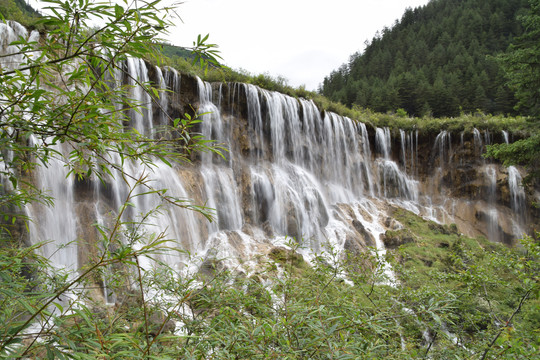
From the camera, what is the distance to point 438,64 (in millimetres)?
47594

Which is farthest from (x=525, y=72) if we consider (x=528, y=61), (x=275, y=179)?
(x=275, y=179)

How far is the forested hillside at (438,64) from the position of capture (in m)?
35.0

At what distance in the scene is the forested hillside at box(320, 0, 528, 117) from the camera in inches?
1379

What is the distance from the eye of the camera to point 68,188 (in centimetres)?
809

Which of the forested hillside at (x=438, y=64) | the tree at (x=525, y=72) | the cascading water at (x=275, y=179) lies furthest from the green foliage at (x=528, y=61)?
the forested hillside at (x=438, y=64)

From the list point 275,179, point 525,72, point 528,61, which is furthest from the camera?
point 275,179

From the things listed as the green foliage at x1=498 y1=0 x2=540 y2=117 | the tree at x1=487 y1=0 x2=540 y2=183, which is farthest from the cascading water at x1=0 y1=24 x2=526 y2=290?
the green foliage at x1=498 y1=0 x2=540 y2=117

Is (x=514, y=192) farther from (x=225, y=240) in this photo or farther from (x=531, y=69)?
(x=225, y=240)

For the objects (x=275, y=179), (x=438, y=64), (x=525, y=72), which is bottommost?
(x=275, y=179)

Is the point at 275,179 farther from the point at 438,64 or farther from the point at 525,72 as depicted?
the point at 438,64

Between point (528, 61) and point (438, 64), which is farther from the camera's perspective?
point (438, 64)

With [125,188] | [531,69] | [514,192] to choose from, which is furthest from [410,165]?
[125,188]

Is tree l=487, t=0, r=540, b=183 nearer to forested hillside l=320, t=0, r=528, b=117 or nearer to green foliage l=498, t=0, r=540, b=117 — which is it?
green foliage l=498, t=0, r=540, b=117

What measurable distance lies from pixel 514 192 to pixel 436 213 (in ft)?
15.7
